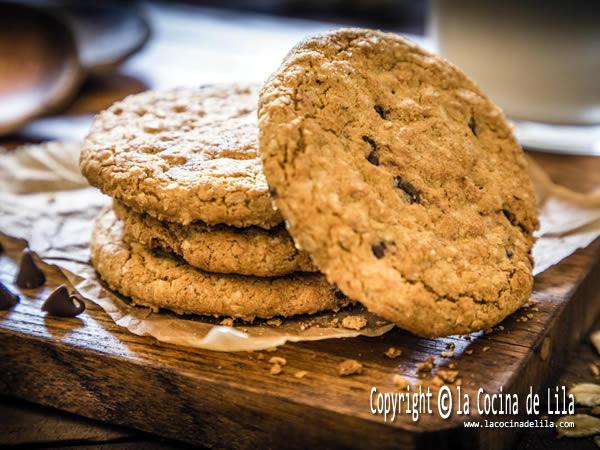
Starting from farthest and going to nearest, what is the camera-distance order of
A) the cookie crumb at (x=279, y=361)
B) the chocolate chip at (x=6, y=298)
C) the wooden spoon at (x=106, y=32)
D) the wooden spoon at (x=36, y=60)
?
the wooden spoon at (x=106, y=32), the wooden spoon at (x=36, y=60), the chocolate chip at (x=6, y=298), the cookie crumb at (x=279, y=361)

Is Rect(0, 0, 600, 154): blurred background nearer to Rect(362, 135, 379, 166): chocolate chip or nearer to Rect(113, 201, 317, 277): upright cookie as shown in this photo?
Rect(362, 135, 379, 166): chocolate chip

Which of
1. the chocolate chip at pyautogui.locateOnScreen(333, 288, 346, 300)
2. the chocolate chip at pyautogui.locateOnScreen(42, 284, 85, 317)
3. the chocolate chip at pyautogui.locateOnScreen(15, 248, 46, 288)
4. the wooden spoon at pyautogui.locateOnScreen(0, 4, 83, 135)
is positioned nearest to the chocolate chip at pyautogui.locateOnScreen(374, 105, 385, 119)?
the chocolate chip at pyautogui.locateOnScreen(333, 288, 346, 300)

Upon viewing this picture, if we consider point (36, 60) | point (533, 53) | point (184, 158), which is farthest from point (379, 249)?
point (36, 60)

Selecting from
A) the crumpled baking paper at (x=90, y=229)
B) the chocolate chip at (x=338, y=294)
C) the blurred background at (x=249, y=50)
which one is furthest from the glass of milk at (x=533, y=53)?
the chocolate chip at (x=338, y=294)

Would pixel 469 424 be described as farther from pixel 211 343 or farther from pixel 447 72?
pixel 447 72

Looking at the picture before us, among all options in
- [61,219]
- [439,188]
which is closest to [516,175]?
[439,188]

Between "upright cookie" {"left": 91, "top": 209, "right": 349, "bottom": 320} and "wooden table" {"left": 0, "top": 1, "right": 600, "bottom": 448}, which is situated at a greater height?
"upright cookie" {"left": 91, "top": 209, "right": 349, "bottom": 320}

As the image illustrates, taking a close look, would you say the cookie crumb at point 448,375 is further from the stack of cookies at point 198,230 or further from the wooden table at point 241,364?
the stack of cookies at point 198,230

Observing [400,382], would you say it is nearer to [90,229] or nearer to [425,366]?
[425,366]
